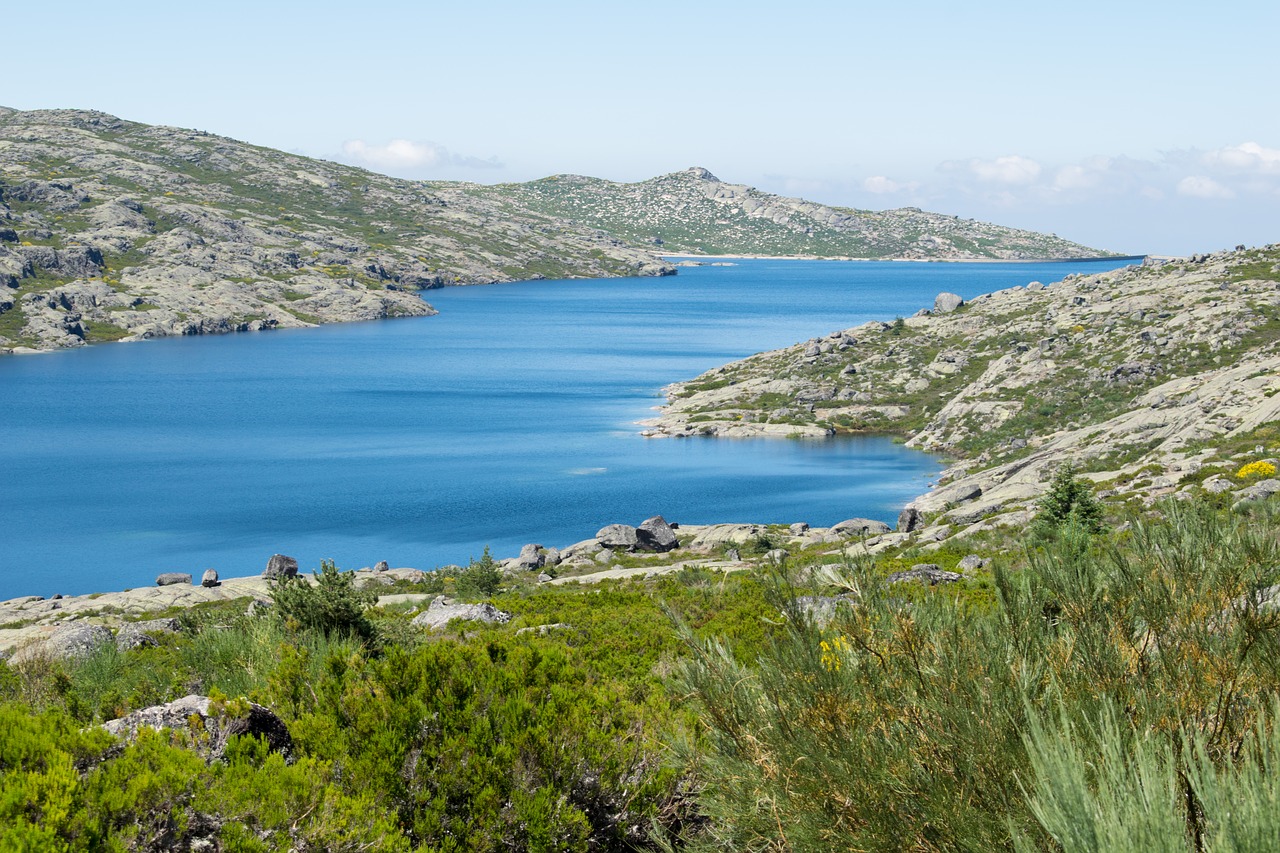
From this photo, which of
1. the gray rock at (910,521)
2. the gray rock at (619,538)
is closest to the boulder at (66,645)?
the gray rock at (619,538)

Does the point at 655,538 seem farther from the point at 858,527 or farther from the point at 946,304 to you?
the point at 946,304

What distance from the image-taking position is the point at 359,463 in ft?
234

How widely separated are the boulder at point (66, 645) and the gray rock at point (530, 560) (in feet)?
Answer: 66.8

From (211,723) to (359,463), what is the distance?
2603 inches

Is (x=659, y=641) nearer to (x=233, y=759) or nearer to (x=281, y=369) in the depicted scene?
(x=233, y=759)

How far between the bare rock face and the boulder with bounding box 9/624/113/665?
7666mm

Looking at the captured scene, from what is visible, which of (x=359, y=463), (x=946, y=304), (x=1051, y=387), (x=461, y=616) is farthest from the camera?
(x=946, y=304)

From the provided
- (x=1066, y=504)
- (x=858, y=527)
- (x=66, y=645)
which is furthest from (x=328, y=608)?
(x=858, y=527)

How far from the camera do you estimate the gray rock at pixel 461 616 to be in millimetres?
21156

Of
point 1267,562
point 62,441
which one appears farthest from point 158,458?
point 1267,562

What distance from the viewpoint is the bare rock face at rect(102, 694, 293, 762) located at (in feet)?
23.8

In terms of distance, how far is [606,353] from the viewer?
129250 millimetres

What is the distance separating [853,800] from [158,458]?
255 ft

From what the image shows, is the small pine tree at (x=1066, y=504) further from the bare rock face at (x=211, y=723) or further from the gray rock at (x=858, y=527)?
the bare rock face at (x=211, y=723)
